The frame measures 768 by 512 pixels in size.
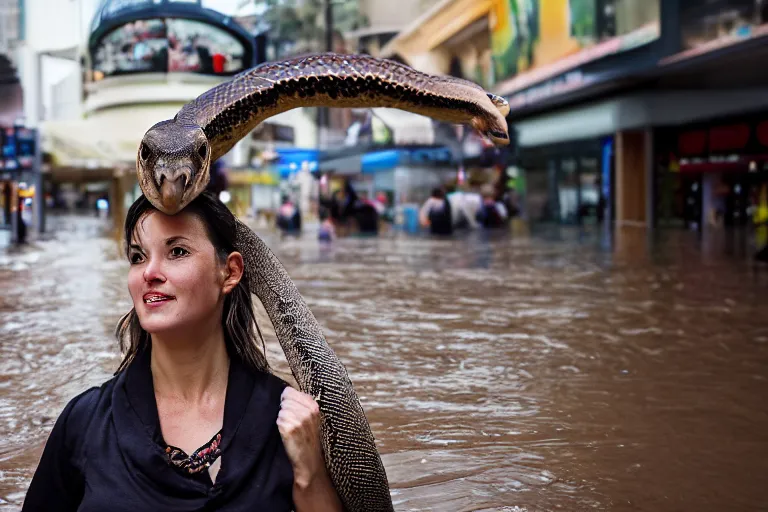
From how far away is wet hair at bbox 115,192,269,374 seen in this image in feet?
6.07

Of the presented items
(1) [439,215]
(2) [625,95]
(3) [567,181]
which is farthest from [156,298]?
(3) [567,181]

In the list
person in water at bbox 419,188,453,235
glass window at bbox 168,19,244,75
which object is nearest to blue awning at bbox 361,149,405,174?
person in water at bbox 419,188,453,235

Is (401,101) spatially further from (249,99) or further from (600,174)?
(600,174)

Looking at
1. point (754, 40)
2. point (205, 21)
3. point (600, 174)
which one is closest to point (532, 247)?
point (754, 40)

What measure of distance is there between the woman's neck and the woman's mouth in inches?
3.0

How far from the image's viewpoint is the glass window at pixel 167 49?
4322 centimetres

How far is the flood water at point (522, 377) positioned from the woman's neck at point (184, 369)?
1.79 meters

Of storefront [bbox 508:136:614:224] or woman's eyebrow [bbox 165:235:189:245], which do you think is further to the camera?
storefront [bbox 508:136:614:224]

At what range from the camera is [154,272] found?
1819 millimetres

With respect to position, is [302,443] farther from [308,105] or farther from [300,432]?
[308,105]

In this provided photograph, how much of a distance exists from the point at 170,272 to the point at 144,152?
0.25 m

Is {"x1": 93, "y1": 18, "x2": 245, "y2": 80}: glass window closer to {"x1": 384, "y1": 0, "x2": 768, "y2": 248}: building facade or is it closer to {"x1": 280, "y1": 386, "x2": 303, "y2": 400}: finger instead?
{"x1": 384, "y1": 0, "x2": 768, "y2": 248}: building facade

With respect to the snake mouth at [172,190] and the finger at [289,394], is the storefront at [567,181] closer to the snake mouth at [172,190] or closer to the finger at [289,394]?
the finger at [289,394]

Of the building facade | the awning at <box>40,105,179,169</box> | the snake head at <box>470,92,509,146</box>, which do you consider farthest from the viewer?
the awning at <box>40,105,179,169</box>
